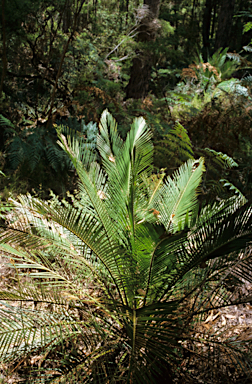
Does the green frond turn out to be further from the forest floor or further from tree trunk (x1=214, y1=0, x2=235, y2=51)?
tree trunk (x1=214, y1=0, x2=235, y2=51)

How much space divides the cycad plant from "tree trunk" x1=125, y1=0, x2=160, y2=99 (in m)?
4.38

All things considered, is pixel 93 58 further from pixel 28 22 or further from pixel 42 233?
pixel 42 233

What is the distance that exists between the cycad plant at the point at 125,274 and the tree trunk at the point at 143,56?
4.38 m

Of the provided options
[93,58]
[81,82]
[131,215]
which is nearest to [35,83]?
[81,82]

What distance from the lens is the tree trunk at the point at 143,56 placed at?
Answer: 5.95 meters

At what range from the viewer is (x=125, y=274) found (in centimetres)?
186

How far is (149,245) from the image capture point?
1.64 meters

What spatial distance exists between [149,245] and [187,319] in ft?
2.72

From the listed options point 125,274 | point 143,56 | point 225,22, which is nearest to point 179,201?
point 125,274

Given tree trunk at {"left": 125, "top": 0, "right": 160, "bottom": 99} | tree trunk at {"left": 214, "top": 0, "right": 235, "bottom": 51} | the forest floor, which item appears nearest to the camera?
the forest floor

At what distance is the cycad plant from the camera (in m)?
1.63

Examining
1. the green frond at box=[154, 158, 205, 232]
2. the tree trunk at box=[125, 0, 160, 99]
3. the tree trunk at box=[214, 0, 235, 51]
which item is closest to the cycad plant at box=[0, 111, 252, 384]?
the green frond at box=[154, 158, 205, 232]

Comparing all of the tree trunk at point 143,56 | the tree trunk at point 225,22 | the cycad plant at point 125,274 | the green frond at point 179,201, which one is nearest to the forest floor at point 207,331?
the cycad plant at point 125,274

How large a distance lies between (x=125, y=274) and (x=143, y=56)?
532 cm
